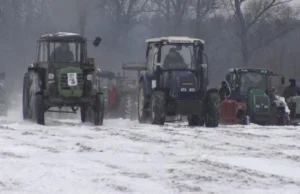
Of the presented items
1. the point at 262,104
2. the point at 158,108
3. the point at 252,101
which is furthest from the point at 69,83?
the point at 262,104

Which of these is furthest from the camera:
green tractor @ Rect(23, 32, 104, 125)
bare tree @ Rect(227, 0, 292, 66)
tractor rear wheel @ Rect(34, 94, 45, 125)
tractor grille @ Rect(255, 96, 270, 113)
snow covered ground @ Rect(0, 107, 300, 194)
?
bare tree @ Rect(227, 0, 292, 66)

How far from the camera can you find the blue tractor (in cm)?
2056

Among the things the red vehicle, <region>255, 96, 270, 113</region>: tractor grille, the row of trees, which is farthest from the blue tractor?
the row of trees

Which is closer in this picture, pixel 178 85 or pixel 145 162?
pixel 145 162

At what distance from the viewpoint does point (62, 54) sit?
68.6 ft

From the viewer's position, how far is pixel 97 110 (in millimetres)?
20266

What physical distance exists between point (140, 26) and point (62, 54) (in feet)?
180

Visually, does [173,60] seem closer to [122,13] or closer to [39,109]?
[39,109]

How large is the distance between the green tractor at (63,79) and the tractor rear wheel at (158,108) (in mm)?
1334

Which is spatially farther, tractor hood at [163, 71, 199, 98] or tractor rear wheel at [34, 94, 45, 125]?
tractor hood at [163, 71, 199, 98]

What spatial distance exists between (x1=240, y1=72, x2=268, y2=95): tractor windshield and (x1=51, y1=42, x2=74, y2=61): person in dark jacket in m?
7.71

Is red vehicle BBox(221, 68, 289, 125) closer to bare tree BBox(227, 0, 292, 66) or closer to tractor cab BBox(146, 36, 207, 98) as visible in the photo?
tractor cab BBox(146, 36, 207, 98)

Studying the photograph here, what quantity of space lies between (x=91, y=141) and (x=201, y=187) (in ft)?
17.4

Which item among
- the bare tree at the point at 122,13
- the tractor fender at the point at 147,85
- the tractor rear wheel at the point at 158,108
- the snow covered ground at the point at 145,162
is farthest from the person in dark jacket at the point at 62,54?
the bare tree at the point at 122,13
